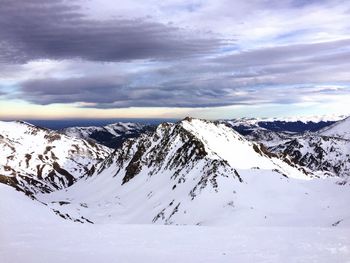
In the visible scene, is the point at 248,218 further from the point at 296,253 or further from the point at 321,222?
the point at 296,253

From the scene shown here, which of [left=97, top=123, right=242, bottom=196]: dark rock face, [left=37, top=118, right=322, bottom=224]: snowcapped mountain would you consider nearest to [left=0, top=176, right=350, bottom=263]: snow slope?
[left=37, top=118, right=322, bottom=224]: snowcapped mountain

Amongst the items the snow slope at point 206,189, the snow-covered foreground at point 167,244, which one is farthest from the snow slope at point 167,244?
the snow slope at point 206,189

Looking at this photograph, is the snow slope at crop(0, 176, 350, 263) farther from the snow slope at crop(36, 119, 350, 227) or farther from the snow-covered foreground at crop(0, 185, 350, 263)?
the snow slope at crop(36, 119, 350, 227)

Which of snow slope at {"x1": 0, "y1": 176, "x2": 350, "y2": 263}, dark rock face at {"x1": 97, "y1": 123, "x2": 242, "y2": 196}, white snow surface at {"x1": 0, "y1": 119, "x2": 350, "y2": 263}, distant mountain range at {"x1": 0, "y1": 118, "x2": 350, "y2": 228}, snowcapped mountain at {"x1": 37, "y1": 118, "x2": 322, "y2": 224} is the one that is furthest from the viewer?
dark rock face at {"x1": 97, "y1": 123, "x2": 242, "y2": 196}

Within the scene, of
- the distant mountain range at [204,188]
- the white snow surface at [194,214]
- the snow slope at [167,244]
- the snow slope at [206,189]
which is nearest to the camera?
the snow slope at [167,244]

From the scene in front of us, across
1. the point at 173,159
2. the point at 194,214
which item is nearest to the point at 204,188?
the point at 194,214

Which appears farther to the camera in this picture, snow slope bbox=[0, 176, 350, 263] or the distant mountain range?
the distant mountain range

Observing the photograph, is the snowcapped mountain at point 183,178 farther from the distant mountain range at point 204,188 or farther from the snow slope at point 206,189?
the distant mountain range at point 204,188

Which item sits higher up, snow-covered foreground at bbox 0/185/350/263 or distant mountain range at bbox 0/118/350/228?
snow-covered foreground at bbox 0/185/350/263

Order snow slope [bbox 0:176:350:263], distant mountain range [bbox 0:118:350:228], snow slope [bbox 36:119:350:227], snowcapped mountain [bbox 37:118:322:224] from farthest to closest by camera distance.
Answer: snowcapped mountain [bbox 37:118:322:224], distant mountain range [bbox 0:118:350:228], snow slope [bbox 36:119:350:227], snow slope [bbox 0:176:350:263]
